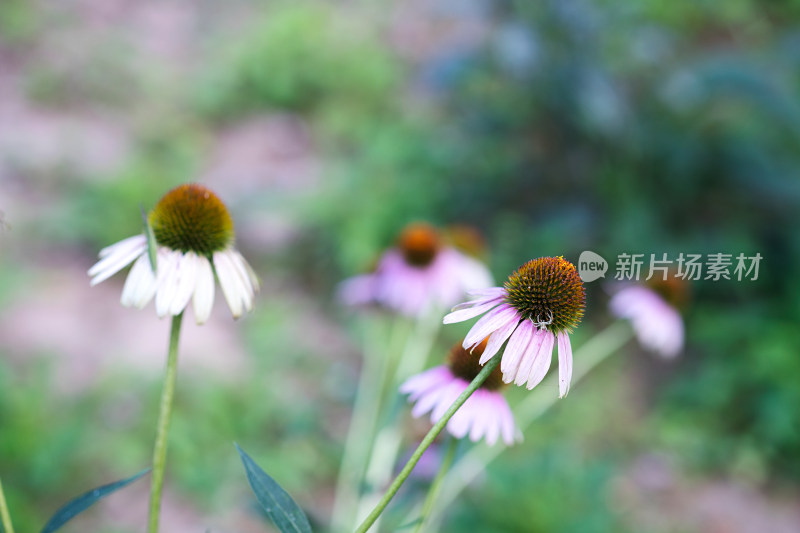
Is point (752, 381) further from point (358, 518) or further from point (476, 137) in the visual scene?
point (358, 518)

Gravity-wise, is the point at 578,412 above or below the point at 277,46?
below

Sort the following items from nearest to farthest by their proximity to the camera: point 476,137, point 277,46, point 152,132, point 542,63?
point 542,63
point 476,137
point 152,132
point 277,46

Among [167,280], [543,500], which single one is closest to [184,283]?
[167,280]

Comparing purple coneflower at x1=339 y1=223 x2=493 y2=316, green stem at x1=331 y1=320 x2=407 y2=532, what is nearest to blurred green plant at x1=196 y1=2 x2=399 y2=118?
green stem at x1=331 y1=320 x2=407 y2=532

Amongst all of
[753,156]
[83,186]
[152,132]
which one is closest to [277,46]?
[152,132]

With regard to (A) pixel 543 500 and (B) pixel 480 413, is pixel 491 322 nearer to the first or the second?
(B) pixel 480 413
